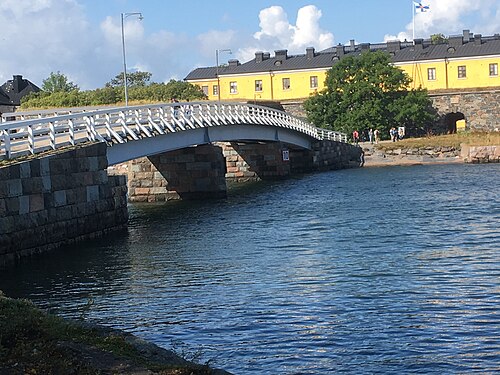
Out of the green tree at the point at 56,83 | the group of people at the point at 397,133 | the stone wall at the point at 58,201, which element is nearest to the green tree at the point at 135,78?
the green tree at the point at 56,83

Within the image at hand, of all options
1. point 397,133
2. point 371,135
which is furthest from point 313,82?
point 397,133

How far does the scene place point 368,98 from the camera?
8175cm

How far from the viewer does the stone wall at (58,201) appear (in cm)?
2488

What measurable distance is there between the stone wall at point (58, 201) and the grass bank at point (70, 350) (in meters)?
12.6

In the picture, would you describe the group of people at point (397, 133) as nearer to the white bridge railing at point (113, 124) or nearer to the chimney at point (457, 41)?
the chimney at point (457, 41)

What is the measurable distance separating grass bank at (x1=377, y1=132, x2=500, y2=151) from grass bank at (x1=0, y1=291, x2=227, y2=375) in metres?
60.6

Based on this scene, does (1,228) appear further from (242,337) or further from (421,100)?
(421,100)

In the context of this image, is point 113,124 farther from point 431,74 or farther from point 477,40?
point 477,40

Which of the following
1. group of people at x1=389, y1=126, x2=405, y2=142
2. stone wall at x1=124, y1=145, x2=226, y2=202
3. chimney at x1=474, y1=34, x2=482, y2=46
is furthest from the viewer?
chimney at x1=474, y1=34, x2=482, y2=46

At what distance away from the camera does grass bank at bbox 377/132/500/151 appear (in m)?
70.4

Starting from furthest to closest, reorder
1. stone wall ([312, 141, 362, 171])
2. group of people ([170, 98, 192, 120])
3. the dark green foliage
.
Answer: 1. the dark green foliage
2. stone wall ([312, 141, 362, 171])
3. group of people ([170, 98, 192, 120])

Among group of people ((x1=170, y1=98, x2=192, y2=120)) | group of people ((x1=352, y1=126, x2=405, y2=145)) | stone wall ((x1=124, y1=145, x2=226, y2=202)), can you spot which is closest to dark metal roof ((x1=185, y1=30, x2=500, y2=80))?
group of people ((x1=352, y1=126, x2=405, y2=145))

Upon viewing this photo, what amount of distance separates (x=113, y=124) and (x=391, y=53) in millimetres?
67048

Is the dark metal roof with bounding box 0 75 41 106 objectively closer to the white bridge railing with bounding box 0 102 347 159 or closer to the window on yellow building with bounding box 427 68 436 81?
Answer: the window on yellow building with bounding box 427 68 436 81
